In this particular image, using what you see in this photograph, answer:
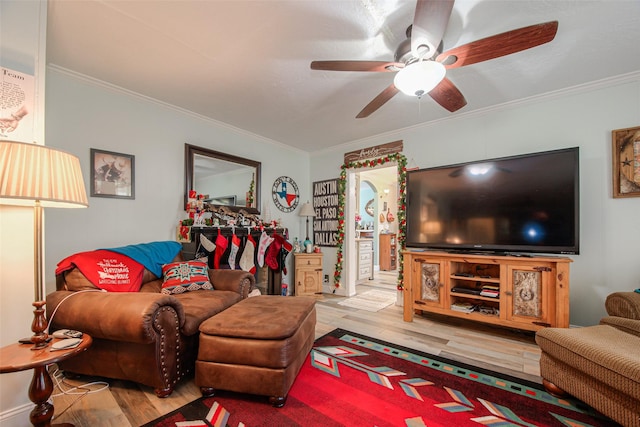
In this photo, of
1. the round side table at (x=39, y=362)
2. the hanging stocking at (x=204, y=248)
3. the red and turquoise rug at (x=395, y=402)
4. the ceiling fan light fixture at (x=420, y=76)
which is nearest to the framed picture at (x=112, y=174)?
the hanging stocking at (x=204, y=248)

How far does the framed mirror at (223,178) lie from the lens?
3119mm

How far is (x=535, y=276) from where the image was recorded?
2.35 m

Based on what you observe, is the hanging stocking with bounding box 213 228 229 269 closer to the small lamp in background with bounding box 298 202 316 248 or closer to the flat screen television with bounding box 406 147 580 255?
the small lamp in background with bounding box 298 202 316 248

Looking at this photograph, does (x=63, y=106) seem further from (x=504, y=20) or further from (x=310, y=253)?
(x=504, y=20)

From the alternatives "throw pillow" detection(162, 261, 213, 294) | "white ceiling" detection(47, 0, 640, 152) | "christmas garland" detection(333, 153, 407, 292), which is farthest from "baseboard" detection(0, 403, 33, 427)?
"christmas garland" detection(333, 153, 407, 292)

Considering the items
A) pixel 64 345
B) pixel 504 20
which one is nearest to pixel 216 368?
pixel 64 345

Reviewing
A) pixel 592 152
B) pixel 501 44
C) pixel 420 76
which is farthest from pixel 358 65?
pixel 592 152

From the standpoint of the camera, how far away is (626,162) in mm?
2332

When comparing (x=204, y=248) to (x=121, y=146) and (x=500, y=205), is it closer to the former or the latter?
(x=121, y=146)

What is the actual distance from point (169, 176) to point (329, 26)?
7.55 feet

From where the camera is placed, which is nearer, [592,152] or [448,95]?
[448,95]

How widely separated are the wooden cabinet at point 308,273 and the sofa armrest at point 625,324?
10.2 ft

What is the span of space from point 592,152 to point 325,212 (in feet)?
10.8

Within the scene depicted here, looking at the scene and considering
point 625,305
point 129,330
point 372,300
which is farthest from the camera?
point 372,300
